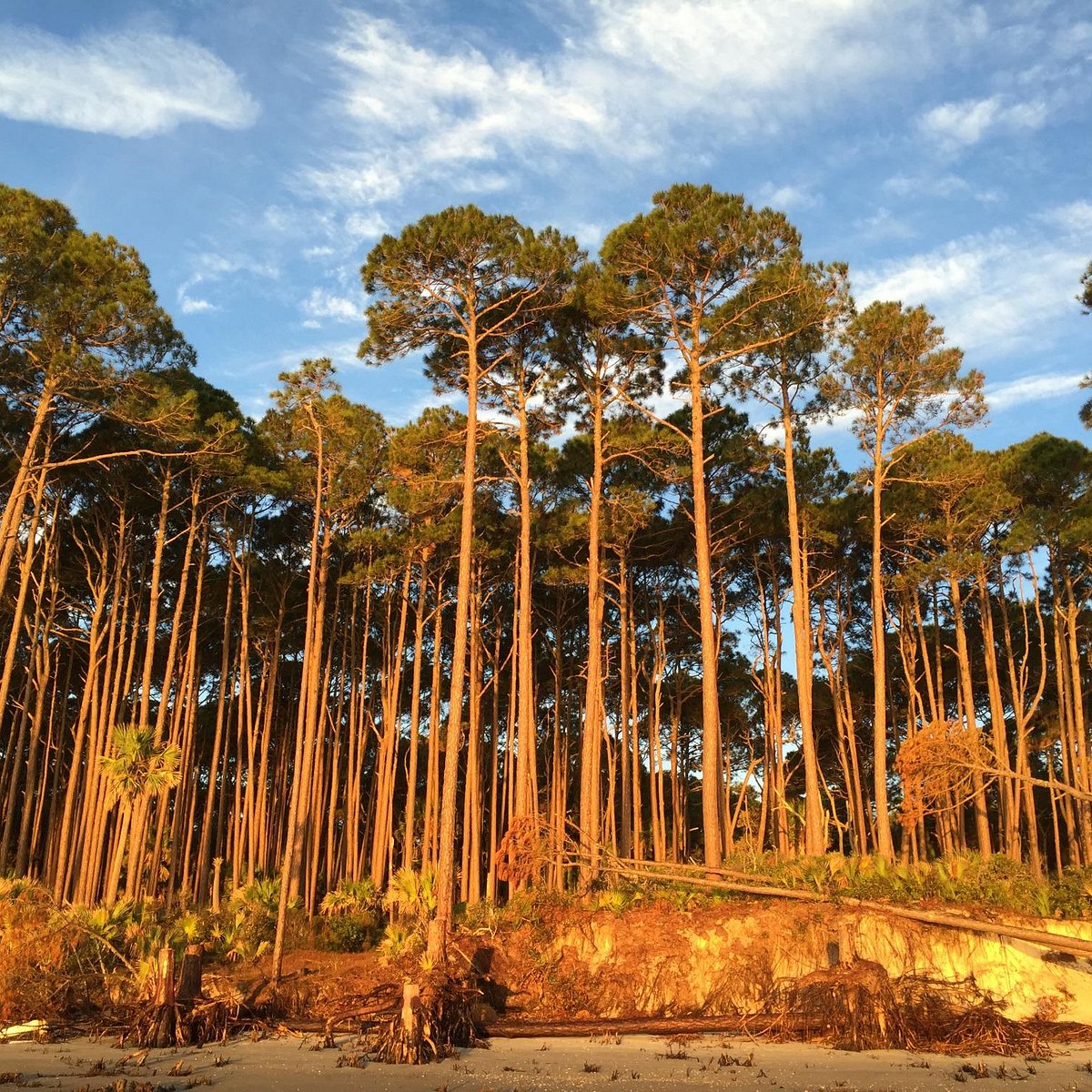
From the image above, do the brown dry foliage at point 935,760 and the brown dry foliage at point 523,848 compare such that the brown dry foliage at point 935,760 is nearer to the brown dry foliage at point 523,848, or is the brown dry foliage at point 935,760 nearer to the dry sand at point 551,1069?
the dry sand at point 551,1069

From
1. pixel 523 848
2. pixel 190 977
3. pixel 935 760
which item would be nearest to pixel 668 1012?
pixel 523 848

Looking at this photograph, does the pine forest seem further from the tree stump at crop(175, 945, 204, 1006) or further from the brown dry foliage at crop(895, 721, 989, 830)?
the tree stump at crop(175, 945, 204, 1006)

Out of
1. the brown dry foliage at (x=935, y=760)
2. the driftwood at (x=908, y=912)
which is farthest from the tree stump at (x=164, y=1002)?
the brown dry foliage at (x=935, y=760)

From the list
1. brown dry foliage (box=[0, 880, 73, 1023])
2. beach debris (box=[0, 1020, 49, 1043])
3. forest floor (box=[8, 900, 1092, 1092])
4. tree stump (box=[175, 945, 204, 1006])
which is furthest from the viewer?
brown dry foliage (box=[0, 880, 73, 1023])

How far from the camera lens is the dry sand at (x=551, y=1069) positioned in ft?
28.0

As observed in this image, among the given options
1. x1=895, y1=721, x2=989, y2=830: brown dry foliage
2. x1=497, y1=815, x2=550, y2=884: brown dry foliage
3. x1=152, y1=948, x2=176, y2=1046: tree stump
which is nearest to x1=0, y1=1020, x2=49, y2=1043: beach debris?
x1=152, y1=948, x2=176, y2=1046: tree stump

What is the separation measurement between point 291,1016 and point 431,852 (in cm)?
1288

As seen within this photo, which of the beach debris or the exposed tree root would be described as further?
the beach debris

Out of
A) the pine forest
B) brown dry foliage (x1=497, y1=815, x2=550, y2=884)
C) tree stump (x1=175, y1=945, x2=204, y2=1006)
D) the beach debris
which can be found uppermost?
the pine forest

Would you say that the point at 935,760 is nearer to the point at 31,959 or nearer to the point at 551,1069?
the point at 551,1069

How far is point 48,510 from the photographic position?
81.1 ft

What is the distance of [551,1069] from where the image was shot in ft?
31.5

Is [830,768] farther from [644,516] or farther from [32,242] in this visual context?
[32,242]

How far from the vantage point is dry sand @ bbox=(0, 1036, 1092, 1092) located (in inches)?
336
